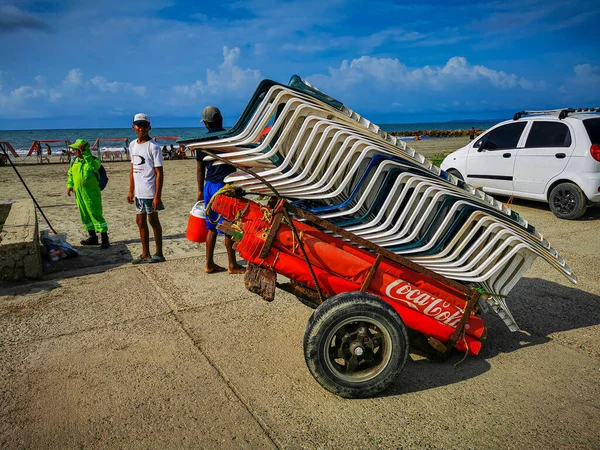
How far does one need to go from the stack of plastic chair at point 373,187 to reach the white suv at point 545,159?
213 inches

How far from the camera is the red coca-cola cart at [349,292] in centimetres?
275

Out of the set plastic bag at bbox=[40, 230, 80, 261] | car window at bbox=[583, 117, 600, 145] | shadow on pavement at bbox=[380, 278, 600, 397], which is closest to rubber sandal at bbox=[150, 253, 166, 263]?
plastic bag at bbox=[40, 230, 80, 261]

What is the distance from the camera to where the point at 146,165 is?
539 cm

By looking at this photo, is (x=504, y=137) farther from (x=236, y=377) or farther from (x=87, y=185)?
(x=236, y=377)

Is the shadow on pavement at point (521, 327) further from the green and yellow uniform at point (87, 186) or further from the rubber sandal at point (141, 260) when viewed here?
the green and yellow uniform at point (87, 186)

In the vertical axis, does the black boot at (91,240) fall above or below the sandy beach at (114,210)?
above

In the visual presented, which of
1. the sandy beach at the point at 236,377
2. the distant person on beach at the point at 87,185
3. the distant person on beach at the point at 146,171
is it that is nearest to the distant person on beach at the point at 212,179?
the sandy beach at the point at 236,377

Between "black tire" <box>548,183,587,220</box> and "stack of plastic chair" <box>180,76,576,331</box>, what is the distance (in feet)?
17.9

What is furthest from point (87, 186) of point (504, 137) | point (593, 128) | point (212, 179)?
point (593, 128)

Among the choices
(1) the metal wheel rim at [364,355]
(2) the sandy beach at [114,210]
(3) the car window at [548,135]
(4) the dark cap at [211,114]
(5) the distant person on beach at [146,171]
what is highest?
(4) the dark cap at [211,114]

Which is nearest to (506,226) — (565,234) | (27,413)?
(27,413)

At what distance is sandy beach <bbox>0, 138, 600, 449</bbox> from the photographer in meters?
2.51

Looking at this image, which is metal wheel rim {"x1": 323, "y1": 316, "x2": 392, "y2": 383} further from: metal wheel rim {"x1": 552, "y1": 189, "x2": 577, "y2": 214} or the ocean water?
the ocean water

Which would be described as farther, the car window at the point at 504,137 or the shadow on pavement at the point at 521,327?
the car window at the point at 504,137
